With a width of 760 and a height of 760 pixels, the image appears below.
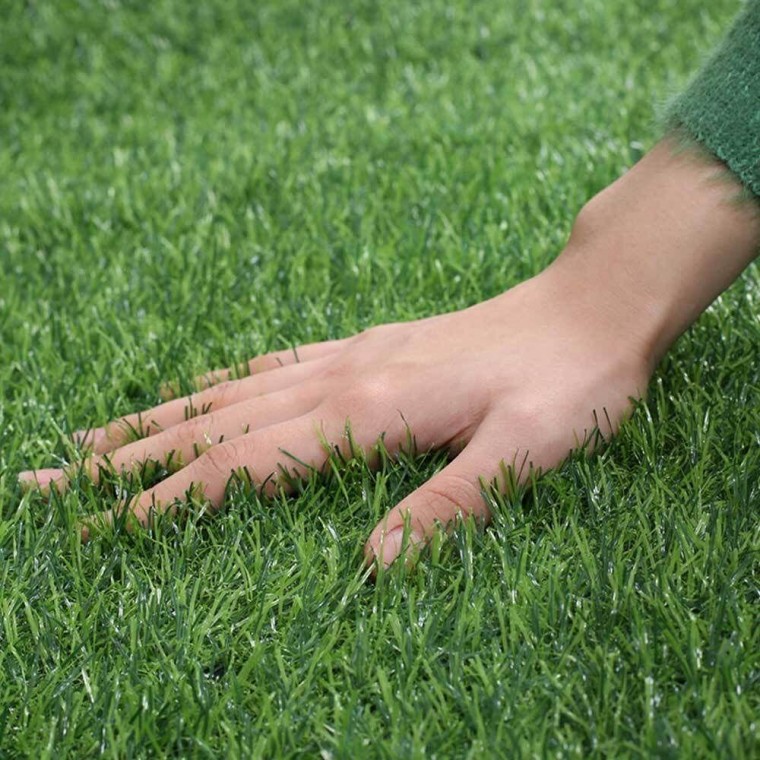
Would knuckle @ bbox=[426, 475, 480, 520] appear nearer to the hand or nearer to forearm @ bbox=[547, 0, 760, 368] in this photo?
the hand

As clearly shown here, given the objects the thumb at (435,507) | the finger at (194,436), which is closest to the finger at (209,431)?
the finger at (194,436)

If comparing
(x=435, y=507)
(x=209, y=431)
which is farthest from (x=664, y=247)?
(x=209, y=431)

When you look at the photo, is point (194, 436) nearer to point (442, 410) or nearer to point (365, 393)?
point (365, 393)

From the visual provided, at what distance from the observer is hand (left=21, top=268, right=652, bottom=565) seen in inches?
70.5

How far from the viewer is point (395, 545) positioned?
1.67 m

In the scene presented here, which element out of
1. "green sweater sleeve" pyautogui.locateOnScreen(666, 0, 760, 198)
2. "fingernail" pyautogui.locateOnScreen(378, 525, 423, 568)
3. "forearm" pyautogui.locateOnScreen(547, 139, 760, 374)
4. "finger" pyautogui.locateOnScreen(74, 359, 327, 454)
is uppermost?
"green sweater sleeve" pyautogui.locateOnScreen(666, 0, 760, 198)

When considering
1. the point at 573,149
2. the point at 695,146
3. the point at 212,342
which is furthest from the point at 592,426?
the point at 573,149

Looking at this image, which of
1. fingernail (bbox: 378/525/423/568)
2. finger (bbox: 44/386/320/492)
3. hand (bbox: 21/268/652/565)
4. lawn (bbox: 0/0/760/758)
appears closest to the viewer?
lawn (bbox: 0/0/760/758)

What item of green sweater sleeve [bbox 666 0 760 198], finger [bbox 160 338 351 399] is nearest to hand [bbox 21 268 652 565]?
finger [bbox 160 338 351 399]

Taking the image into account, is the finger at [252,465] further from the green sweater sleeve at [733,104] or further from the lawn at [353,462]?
the green sweater sleeve at [733,104]

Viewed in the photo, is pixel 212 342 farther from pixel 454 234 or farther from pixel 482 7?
pixel 482 7

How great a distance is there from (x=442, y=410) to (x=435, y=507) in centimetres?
21

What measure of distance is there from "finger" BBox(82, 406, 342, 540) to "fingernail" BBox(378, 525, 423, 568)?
256 mm

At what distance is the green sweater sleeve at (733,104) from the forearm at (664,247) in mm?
32
